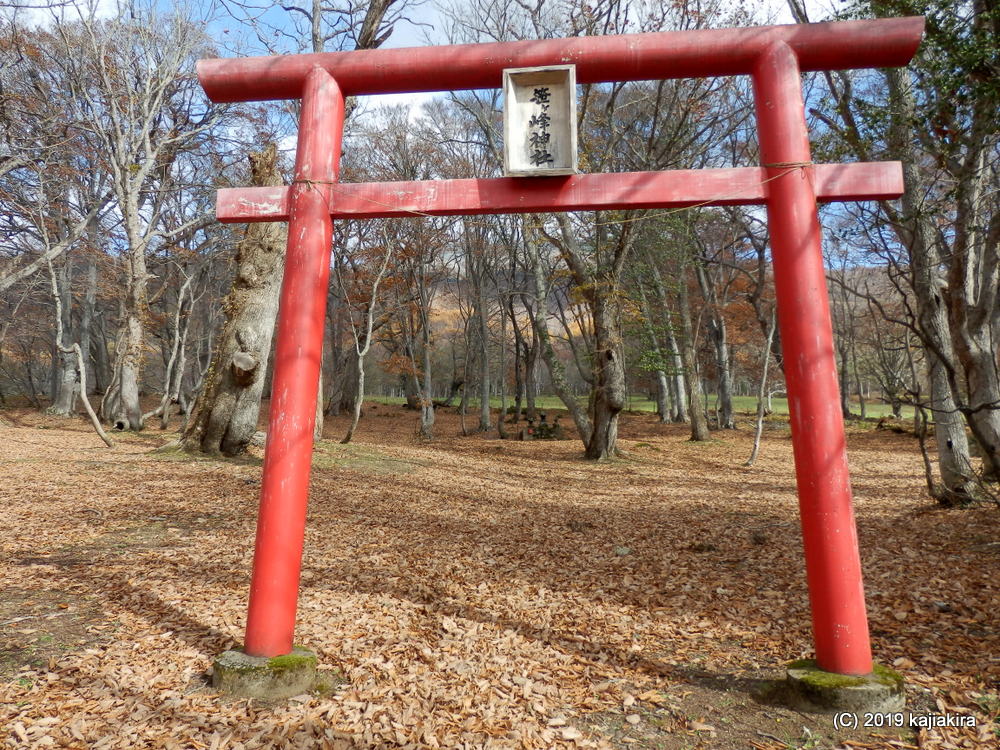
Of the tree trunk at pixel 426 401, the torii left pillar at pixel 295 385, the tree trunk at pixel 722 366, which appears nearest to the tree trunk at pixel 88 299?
the tree trunk at pixel 426 401

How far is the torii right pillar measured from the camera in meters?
3.01

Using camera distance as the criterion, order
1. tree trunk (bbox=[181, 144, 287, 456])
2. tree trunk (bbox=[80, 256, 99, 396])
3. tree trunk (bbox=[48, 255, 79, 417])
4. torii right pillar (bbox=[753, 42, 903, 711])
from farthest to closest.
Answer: tree trunk (bbox=[80, 256, 99, 396]) < tree trunk (bbox=[48, 255, 79, 417]) < tree trunk (bbox=[181, 144, 287, 456]) < torii right pillar (bbox=[753, 42, 903, 711])

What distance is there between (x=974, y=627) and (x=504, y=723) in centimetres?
332

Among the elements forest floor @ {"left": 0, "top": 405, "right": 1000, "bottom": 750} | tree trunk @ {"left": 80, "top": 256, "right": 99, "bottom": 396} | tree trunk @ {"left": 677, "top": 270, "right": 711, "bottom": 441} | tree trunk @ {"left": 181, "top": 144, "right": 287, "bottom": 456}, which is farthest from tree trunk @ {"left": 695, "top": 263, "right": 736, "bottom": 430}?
tree trunk @ {"left": 80, "top": 256, "right": 99, "bottom": 396}

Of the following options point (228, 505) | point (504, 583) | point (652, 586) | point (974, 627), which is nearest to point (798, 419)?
point (974, 627)

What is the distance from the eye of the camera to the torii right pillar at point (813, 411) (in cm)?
301

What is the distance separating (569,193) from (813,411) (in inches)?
74.8

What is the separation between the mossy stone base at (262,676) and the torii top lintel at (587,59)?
11.7ft

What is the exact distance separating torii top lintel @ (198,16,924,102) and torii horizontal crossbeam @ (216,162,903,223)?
0.73 metres

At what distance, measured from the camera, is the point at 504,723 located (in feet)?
9.55

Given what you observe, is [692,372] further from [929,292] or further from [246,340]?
[246,340]

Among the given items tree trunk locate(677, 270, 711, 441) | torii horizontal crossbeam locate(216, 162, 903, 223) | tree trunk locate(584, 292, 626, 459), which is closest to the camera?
torii horizontal crossbeam locate(216, 162, 903, 223)

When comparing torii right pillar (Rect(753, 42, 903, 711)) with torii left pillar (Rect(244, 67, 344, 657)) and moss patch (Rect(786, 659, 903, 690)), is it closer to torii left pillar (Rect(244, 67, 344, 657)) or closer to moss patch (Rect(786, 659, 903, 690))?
moss patch (Rect(786, 659, 903, 690))

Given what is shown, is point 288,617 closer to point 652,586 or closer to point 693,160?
point 652,586
